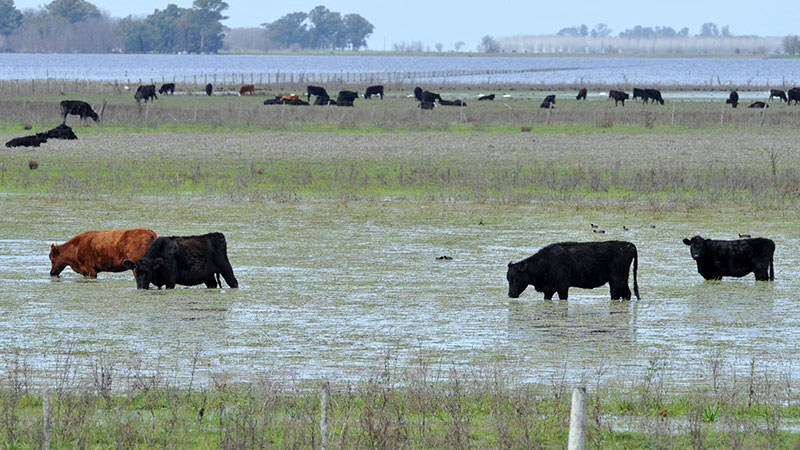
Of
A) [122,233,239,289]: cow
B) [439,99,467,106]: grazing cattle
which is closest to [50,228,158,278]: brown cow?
[122,233,239,289]: cow

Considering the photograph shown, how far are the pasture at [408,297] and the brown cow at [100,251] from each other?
1.33ft

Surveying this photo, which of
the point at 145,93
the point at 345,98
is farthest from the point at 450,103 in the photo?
the point at 145,93

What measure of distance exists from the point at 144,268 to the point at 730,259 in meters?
8.63

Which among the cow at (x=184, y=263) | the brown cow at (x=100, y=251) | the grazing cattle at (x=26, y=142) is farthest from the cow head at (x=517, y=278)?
the grazing cattle at (x=26, y=142)

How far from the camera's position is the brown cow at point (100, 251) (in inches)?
697

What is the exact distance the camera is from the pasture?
33.3ft

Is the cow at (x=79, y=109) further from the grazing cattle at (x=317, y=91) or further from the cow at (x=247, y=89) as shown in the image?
the cow at (x=247, y=89)

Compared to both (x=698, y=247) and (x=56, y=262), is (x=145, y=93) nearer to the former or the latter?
(x=56, y=262)

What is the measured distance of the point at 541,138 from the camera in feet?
146

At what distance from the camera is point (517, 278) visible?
16.2 m

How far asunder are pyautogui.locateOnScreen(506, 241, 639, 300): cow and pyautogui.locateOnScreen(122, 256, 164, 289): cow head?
4883 mm

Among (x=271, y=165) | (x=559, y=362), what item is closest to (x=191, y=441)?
(x=559, y=362)

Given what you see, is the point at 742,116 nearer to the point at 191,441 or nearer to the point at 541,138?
the point at 541,138

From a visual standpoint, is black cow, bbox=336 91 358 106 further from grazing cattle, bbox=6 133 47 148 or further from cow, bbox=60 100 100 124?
grazing cattle, bbox=6 133 47 148
